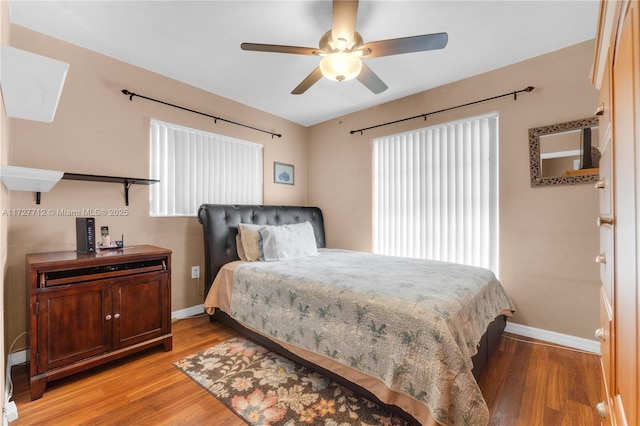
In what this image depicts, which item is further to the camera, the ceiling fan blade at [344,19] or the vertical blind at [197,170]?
the vertical blind at [197,170]

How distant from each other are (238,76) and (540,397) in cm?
357

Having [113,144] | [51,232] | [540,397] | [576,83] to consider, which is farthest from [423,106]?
[51,232]

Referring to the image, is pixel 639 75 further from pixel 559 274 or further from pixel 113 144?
pixel 113 144

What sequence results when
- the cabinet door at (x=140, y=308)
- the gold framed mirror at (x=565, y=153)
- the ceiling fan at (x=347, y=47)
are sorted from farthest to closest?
the gold framed mirror at (x=565, y=153)
the cabinet door at (x=140, y=308)
the ceiling fan at (x=347, y=47)

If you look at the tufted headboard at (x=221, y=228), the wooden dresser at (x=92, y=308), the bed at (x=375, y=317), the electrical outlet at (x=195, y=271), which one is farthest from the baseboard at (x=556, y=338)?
the electrical outlet at (x=195, y=271)

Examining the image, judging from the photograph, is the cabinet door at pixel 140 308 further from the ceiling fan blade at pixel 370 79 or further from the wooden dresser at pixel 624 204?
the wooden dresser at pixel 624 204

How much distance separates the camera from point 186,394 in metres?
1.74

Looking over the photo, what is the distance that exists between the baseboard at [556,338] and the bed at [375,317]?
15.4 inches

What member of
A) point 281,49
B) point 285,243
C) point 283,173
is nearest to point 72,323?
point 285,243

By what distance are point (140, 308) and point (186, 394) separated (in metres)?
0.79

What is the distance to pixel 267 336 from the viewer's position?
7.14 feet

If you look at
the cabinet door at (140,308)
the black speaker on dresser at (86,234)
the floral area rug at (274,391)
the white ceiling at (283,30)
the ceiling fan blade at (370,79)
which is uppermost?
the white ceiling at (283,30)

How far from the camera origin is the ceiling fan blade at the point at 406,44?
1.64 meters

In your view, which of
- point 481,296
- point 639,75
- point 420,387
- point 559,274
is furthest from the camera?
point 559,274
